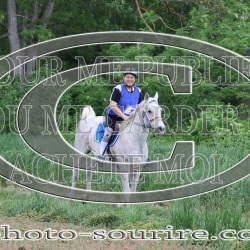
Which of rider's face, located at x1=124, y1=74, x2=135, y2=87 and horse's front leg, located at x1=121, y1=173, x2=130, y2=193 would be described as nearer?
rider's face, located at x1=124, y1=74, x2=135, y2=87

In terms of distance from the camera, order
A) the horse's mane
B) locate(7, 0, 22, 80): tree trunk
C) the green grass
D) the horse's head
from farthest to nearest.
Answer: locate(7, 0, 22, 80): tree trunk < the horse's mane < the horse's head < the green grass

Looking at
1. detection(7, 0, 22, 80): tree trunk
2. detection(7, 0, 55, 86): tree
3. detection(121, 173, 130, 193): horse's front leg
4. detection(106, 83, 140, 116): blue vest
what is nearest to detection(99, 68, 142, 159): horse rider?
detection(106, 83, 140, 116): blue vest

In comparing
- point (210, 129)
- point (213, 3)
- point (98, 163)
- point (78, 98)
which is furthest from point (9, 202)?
point (213, 3)

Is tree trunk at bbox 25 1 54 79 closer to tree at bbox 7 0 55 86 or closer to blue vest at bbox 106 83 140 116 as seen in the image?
tree at bbox 7 0 55 86

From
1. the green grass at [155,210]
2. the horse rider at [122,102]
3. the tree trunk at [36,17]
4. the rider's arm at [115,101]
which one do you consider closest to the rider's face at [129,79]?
the horse rider at [122,102]

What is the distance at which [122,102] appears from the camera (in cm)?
1062

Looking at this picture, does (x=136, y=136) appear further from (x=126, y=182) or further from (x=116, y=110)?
(x=126, y=182)

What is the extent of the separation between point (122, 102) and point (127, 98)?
11cm

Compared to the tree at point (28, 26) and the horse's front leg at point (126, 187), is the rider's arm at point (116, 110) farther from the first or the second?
the tree at point (28, 26)

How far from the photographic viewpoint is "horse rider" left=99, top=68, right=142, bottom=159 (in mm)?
10383

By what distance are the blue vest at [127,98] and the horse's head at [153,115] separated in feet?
1.06

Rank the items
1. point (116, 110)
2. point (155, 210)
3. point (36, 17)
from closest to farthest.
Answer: point (155, 210), point (116, 110), point (36, 17)

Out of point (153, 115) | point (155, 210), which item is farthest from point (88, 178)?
point (153, 115)

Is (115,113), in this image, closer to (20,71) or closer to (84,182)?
(84,182)
